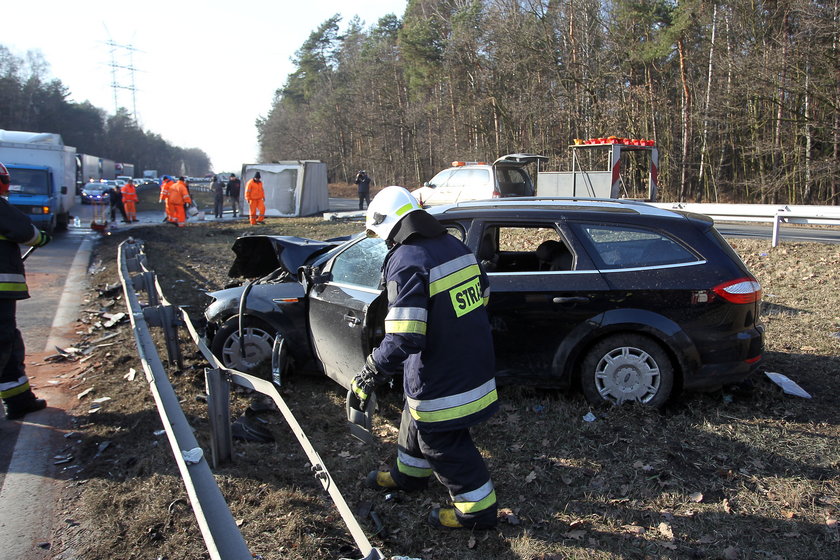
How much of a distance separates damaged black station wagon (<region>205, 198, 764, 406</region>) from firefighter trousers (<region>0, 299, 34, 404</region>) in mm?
2122

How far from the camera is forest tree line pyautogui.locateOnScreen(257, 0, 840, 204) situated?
21469 mm

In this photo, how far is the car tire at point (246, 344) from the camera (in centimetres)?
557

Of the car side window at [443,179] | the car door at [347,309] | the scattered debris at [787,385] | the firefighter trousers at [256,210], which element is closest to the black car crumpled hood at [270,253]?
the car door at [347,309]

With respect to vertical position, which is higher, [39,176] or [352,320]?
[39,176]

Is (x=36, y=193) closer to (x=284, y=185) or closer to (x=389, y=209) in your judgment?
(x=284, y=185)

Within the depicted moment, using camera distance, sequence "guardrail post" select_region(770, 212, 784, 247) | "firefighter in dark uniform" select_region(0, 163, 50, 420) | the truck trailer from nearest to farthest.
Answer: "firefighter in dark uniform" select_region(0, 163, 50, 420)
"guardrail post" select_region(770, 212, 784, 247)
the truck trailer

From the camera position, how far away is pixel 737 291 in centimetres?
436

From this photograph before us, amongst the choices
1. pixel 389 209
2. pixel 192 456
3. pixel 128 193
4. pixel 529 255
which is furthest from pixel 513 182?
pixel 128 193

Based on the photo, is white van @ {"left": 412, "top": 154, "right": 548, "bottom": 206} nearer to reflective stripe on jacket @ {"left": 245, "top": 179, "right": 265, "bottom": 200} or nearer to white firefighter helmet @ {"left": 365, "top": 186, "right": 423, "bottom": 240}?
reflective stripe on jacket @ {"left": 245, "top": 179, "right": 265, "bottom": 200}

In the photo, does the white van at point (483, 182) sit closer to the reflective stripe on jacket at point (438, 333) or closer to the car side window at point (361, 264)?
the car side window at point (361, 264)

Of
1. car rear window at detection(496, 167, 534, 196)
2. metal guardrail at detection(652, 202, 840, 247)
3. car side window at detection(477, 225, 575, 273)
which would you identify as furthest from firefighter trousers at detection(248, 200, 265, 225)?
car side window at detection(477, 225, 575, 273)

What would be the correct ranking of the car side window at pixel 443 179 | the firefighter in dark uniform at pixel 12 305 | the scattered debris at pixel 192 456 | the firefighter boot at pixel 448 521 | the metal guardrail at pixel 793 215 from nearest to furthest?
the scattered debris at pixel 192 456, the firefighter boot at pixel 448 521, the firefighter in dark uniform at pixel 12 305, the metal guardrail at pixel 793 215, the car side window at pixel 443 179

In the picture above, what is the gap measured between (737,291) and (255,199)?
19.9 m

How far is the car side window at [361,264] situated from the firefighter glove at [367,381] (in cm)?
160
